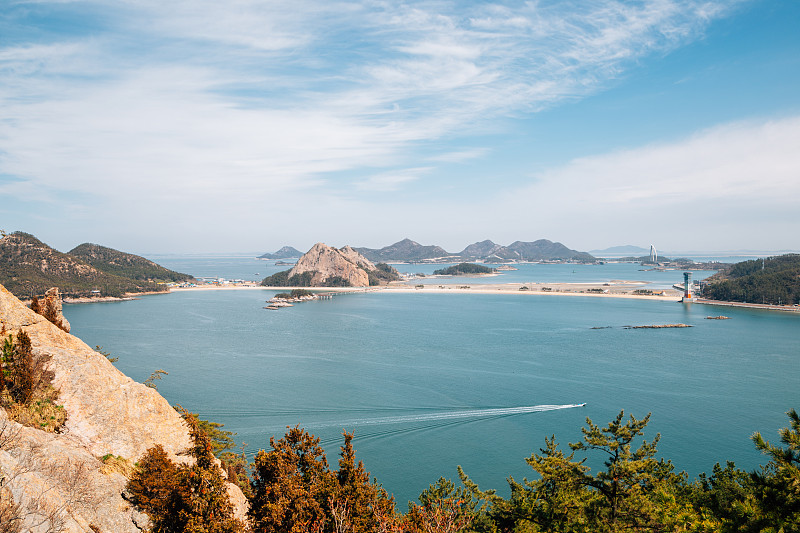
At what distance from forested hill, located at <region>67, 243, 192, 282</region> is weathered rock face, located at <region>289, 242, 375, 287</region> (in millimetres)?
29778

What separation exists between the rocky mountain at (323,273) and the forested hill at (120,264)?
964 inches

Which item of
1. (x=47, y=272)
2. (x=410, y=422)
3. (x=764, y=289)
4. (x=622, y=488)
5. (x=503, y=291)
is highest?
(x=47, y=272)

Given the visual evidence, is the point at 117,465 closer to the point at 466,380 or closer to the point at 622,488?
the point at 622,488

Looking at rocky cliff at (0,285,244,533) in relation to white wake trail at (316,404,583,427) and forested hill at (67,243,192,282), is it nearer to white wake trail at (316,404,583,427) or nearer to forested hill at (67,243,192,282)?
white wake trail at (316,404,583,427)

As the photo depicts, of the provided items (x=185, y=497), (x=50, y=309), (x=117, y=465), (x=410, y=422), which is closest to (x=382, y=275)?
(x=410, y=422)

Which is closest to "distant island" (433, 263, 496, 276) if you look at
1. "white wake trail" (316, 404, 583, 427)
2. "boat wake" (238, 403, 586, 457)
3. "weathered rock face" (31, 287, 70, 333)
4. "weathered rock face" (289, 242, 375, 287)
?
"weathered rock face" (289, 242, 375, 287)

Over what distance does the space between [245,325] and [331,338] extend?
13974 mm

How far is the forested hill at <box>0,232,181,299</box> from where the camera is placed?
77125 millimetres

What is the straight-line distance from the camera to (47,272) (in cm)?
8531

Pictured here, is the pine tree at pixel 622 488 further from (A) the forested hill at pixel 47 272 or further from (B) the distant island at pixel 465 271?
(B) the distant island at pixel 465 271

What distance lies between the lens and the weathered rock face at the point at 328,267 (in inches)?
5017

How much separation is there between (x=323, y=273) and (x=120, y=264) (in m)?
48.7

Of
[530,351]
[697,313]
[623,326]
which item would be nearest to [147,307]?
[530,351]

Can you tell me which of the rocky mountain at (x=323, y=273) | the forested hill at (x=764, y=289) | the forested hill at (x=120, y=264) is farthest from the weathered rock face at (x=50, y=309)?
the rocky mountain at (x=323, y=273)
